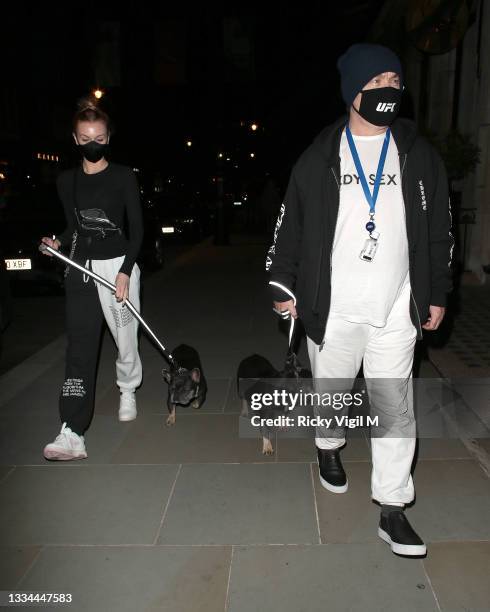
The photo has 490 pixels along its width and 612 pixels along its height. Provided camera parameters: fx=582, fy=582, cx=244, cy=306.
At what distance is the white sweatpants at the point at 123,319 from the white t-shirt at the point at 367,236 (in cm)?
179

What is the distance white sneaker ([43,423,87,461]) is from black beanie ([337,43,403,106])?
109 inches

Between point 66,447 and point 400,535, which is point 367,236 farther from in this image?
point 66,447

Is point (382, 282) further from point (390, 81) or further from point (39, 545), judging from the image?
point (39, 545)

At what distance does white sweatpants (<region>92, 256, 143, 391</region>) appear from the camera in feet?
13.2

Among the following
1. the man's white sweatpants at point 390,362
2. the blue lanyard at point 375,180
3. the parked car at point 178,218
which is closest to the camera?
the blue lanyard at point 375,180

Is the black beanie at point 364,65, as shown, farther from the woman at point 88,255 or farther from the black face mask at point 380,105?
the woman at point 88,255

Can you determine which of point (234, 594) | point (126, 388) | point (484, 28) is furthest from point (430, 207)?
point (484, 28)

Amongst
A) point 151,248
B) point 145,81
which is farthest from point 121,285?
point 145,81

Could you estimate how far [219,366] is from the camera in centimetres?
A: 623

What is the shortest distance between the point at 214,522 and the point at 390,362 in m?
1.32

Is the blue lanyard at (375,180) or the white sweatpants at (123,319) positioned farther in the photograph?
the white sweatpants at (123,319)

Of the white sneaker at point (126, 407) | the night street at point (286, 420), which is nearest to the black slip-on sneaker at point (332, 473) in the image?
the night street at point (286, 420)

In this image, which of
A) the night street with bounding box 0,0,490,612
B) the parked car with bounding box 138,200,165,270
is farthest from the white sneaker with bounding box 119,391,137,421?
the parked car with bounding box 138,200,165,270

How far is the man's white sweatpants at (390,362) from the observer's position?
2910 millimetres
